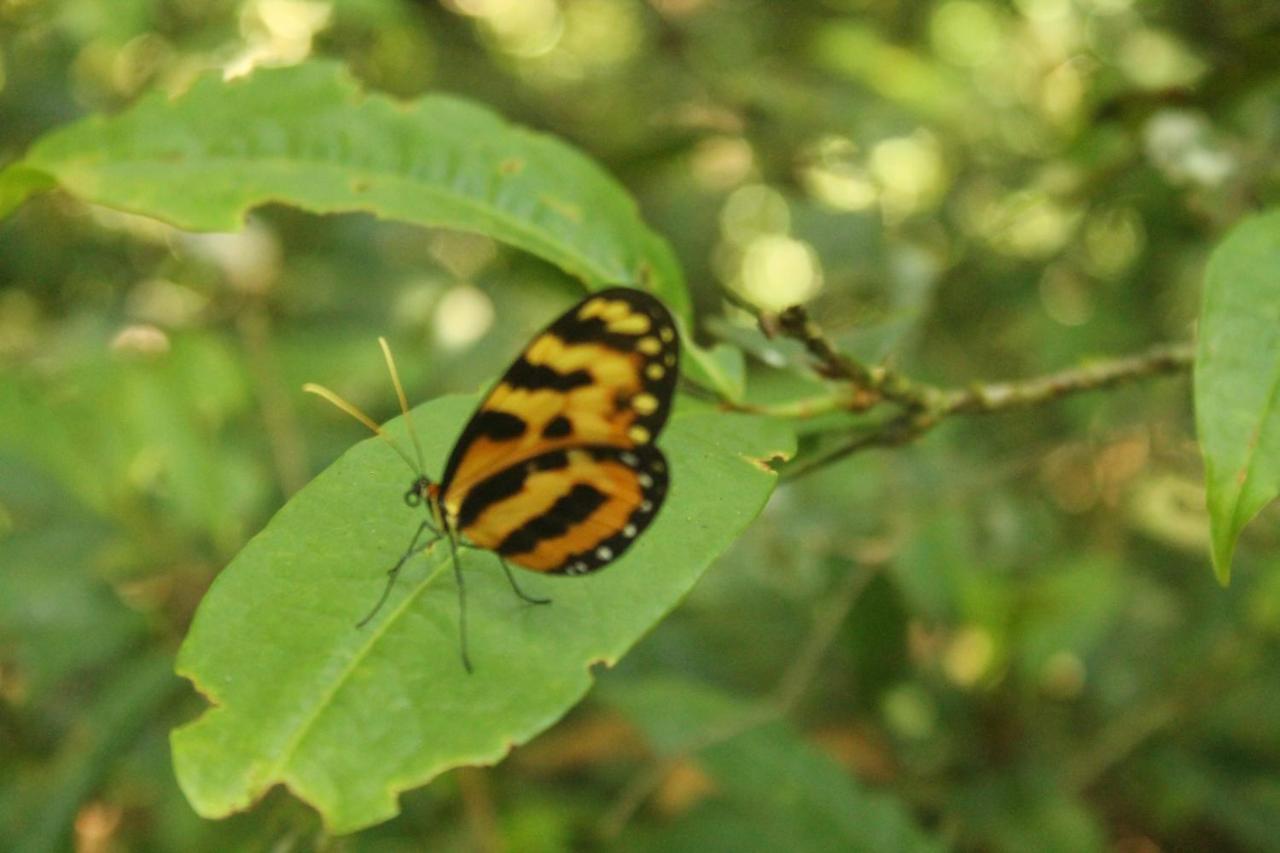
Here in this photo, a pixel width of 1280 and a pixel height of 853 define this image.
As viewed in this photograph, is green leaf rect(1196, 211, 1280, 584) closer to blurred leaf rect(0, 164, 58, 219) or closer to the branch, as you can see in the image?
the branch

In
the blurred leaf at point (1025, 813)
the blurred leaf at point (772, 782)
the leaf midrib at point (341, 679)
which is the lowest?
the blurred leaf at point (1025, 813)

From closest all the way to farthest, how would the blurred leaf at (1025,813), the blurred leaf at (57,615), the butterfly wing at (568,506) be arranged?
the butterfly wing at (568,506), the blurred leaf at (1025,813), the blurred leaf at (57,615)

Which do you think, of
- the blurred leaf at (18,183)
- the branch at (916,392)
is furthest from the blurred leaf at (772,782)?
the blurred leaf at (18,183)

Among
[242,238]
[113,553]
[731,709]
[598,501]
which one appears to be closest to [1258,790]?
[731,709]

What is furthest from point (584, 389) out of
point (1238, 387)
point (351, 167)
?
point (1238, 387)

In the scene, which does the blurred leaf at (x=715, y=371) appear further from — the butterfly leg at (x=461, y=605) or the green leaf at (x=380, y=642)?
the butterfly leg at (x=461, y=605)

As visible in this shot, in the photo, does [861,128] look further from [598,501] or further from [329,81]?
[598,501]
